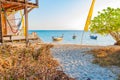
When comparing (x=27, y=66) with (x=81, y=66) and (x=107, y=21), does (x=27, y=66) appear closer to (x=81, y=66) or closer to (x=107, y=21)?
(x=81, y=66)

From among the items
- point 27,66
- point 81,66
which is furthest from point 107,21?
point 27,66

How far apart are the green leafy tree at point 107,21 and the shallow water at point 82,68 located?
6525mm

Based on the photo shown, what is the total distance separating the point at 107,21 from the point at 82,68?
368 inches

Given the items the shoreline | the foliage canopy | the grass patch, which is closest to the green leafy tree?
the foliage canopy

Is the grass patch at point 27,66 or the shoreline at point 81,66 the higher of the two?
the grass patch at point 27,66

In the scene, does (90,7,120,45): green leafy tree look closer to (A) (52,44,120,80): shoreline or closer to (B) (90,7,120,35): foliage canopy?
(B) (90,7,120,35): foliage canopy

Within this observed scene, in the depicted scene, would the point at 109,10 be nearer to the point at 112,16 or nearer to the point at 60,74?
the point at 112,16

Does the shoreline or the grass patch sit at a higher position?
the grass patch

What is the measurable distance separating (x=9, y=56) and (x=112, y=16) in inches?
408

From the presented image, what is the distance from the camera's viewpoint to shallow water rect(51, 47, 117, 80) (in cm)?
826

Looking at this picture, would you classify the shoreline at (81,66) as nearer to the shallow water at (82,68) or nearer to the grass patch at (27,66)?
the shallow water at (82,68)

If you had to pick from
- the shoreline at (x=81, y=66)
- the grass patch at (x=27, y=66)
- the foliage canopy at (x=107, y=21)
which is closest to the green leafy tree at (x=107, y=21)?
the foliage canopy at (x=107, y=21)

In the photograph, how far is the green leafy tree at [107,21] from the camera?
1788cm

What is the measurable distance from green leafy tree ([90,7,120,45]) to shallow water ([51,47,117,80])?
6525 millimetres
